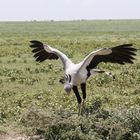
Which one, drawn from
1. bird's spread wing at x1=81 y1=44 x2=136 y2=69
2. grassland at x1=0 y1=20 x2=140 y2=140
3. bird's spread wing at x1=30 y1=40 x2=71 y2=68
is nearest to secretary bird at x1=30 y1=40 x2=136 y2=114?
bird's spread wing at x1=81 y1=44 x2=136 y2=69

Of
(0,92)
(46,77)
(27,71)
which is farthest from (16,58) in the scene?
(0,92)

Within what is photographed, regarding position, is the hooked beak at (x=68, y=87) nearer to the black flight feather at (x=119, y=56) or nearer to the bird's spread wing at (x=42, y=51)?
the black flight feather at (x=119, y=56)

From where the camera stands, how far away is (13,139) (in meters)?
8.59

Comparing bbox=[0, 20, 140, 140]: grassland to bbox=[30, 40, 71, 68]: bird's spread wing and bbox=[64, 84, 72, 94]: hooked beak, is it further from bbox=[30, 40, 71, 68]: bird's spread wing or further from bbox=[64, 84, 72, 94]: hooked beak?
bbox=[30, 40, 71, 68]: bird's spread wing

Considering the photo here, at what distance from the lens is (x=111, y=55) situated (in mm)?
8680

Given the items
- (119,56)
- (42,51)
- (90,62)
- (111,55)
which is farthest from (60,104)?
(119,56)

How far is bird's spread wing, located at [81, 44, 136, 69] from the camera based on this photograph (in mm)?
8484

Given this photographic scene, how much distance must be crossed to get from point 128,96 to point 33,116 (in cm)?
504

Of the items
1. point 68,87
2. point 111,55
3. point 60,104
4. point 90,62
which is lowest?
point 60,104

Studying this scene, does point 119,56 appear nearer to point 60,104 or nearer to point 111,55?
point 111,55

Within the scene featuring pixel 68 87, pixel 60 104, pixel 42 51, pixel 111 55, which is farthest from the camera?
pixel 60 104

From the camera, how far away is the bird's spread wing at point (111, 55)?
848 cm

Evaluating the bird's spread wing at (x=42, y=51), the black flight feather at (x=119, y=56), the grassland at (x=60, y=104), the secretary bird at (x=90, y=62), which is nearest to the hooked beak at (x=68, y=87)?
the secretary bird at (x=90, y=62)

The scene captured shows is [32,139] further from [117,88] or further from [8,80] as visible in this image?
[8,80]
